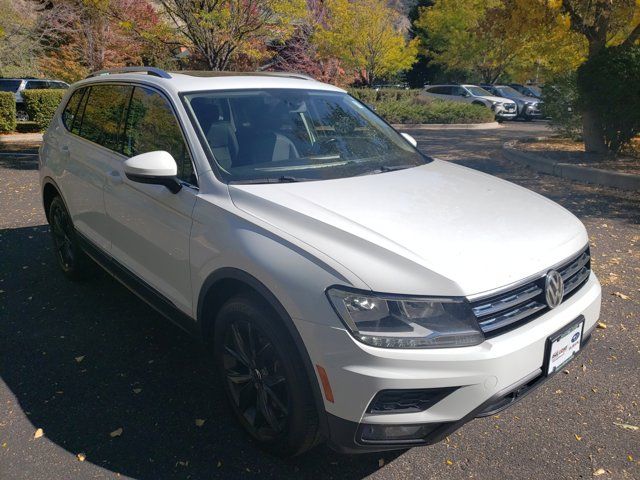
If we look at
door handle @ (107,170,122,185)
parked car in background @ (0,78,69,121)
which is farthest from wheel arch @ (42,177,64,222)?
parked car in background @ (0,78,69,121)

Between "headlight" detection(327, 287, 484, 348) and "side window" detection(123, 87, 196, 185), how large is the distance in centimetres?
132

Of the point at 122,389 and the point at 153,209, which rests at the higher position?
the point at 153,209

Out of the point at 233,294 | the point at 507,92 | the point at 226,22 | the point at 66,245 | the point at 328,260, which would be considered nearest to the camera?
the point at 328,260

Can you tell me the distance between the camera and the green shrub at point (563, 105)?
12477 millimetres

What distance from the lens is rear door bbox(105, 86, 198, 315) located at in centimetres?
302

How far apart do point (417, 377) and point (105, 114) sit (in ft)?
10.6

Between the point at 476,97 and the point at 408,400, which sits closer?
the point at 408,400

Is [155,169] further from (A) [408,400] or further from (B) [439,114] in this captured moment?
(B) [439,114]

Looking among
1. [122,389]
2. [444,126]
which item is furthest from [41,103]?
[122,389]

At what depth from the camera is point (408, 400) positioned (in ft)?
7.13

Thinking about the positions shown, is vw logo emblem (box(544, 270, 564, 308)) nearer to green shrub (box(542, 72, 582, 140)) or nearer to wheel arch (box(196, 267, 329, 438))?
wheel arch (box(196, 267, 329, 438))

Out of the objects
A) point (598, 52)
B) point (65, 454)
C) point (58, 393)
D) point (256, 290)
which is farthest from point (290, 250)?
point (598, 52)

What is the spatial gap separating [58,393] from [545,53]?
1389 centimetres

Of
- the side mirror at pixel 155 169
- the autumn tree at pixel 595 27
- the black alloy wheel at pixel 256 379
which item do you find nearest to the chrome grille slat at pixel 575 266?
the black alloy wheel at pixel 256 379
